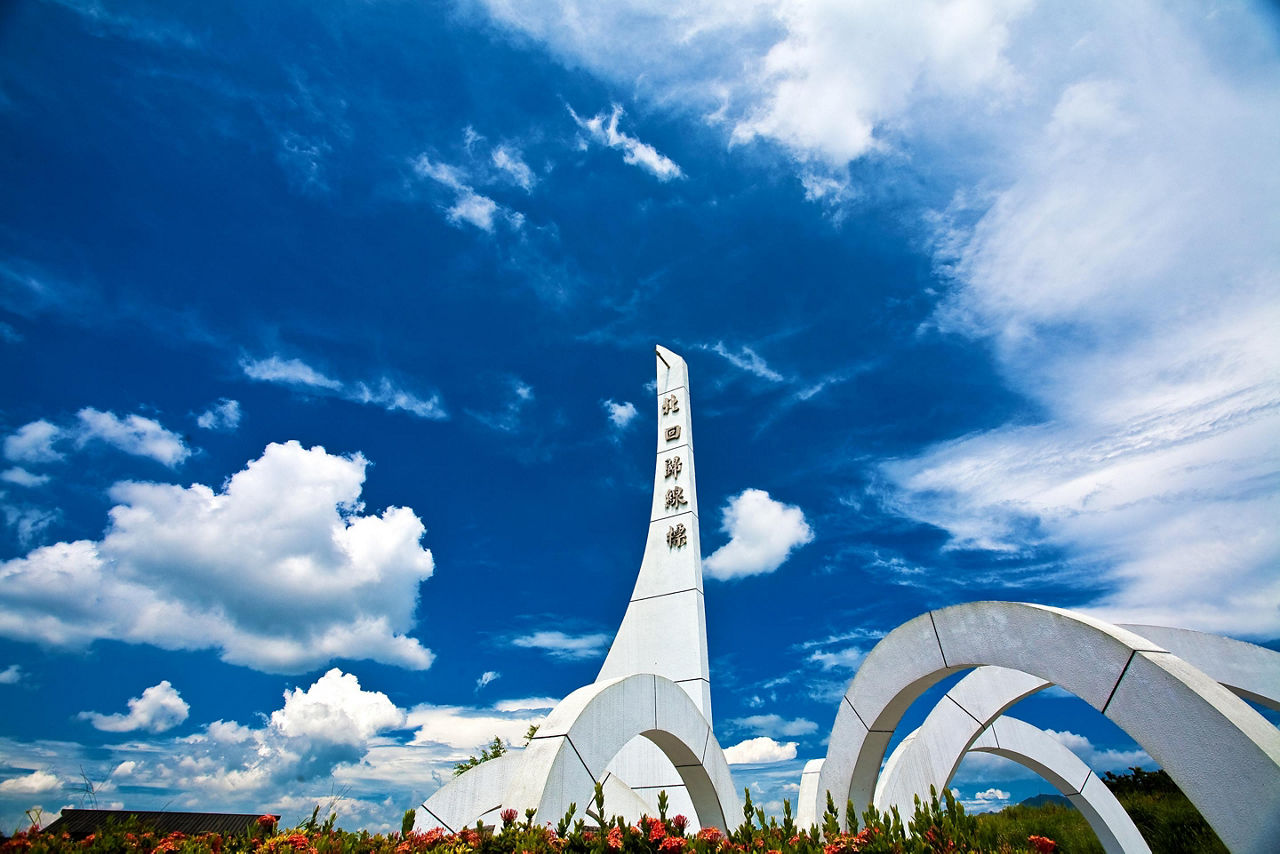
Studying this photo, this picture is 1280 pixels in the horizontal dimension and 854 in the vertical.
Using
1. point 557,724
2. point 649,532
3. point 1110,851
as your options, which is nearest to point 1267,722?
point 557,724

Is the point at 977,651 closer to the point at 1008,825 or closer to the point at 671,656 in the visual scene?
the point at 671,656

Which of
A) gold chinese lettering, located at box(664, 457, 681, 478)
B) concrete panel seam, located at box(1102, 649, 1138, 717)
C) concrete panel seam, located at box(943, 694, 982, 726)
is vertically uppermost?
gold chinese lettering, located at box(664, 457, 681, 478)

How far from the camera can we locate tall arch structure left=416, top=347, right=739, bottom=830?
709 centimetres

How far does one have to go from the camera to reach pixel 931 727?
33.6 ft

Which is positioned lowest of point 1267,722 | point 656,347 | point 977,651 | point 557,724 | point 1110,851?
point 1110,851

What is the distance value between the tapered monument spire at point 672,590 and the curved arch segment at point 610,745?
806 cm

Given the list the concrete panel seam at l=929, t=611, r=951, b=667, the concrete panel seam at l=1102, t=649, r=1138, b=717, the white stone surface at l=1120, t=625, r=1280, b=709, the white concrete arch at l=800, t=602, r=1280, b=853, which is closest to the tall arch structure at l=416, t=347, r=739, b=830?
the white concrete arch at l=800, t=602, r=1280, b=853

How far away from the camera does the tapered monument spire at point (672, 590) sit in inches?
735

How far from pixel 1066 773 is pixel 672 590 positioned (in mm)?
10140

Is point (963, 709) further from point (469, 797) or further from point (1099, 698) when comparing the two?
point (469, 797)

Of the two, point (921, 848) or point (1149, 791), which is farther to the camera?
point (1149, 791)

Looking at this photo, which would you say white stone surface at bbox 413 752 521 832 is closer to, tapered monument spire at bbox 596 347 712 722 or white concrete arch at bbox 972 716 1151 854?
tapered monument spire at bbox 596 347 712 722

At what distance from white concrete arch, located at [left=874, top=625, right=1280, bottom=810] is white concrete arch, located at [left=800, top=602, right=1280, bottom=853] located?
1.23m

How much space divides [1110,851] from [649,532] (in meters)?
12.7
